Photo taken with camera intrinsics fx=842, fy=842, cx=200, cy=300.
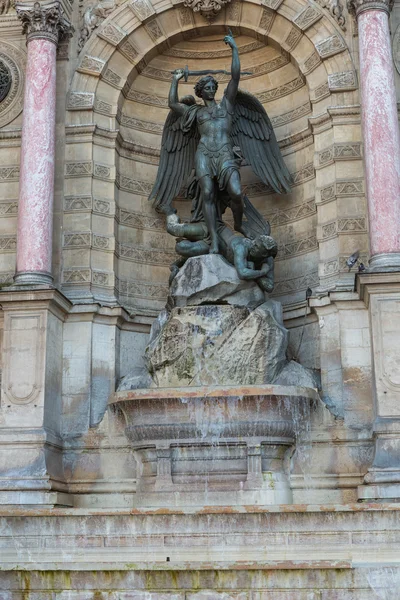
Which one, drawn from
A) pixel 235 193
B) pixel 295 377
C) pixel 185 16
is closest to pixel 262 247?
pixel 235 193

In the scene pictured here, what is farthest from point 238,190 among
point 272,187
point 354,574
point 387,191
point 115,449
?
point 354,574

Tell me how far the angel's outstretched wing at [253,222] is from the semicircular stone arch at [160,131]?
718mm

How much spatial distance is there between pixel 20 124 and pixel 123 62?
2331 millimetres

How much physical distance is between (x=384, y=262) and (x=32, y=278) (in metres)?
5.78

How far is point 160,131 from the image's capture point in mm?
17109

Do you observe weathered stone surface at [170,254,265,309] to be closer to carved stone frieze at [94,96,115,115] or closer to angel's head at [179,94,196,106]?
angel's head at [179,94,196,106]

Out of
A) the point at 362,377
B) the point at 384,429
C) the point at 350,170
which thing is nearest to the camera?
the point at 384,429

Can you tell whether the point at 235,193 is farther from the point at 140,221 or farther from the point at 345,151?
the point at 140,221

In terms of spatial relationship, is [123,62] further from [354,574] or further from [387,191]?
[354,574]

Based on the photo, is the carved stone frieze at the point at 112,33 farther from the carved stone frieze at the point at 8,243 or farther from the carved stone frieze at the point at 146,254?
the carved stone frieze at the point at 8,243

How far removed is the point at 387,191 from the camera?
13781 millimetres

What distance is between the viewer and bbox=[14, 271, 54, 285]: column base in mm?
14031

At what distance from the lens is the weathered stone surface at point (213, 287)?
14188mm

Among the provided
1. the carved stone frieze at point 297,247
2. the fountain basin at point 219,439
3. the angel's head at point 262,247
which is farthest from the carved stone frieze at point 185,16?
the fountain basin at point 219,439
